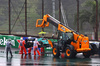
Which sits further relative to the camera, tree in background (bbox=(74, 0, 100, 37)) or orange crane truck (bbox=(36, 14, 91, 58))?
tree in background (bbox=(74, 0, 100, 37))

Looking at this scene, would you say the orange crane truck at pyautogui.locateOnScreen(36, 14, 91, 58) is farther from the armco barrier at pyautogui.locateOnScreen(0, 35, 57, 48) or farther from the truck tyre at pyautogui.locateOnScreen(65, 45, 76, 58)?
the armco barrier at pyautogui.locateOnScreen(0, 35, 57, 48)

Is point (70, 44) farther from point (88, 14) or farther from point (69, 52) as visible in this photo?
point (88, 14)

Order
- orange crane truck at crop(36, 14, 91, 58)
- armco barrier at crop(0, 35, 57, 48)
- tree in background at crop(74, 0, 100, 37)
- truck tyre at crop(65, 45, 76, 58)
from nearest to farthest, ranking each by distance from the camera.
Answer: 1. truck tyre at crop(65, 45, 76, 58)
2. orange crane truck at crop(36, 14, 91, 58)
3. armco barrier at crop(0, 35, 57, 48)
4. tree in background at crop(74, 0, 100, 37)

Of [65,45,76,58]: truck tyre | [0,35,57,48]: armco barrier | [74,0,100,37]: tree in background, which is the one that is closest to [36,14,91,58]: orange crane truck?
[65,45,76,58]: truck tyre

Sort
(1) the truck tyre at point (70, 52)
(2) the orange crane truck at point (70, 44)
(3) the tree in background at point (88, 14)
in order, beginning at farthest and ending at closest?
1. (3) the tree in background at point (88, 14)
2. (2) the orange crane truck at point (70, 44)
3. (1) the truck tyre at point (70, 52)

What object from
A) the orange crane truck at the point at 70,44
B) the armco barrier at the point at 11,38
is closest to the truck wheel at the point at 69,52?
the orange crane truck at the point at 70,44

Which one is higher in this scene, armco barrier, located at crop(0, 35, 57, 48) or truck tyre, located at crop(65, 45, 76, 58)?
armco barrier, located at crop(0, 35, 57, 48)

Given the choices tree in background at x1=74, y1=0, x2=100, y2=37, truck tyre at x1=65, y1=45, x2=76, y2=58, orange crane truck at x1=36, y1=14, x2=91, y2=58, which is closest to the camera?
truck tyre at x1=65, y1=45, x2=76, y2=58

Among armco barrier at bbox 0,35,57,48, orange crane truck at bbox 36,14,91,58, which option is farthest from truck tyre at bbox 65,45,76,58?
armco barrier at bbox 0,35,57,48

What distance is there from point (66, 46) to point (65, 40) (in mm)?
493

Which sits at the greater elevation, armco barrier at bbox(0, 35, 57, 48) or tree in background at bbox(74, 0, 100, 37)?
tree in background at bbox(74, 0, 100, 37)

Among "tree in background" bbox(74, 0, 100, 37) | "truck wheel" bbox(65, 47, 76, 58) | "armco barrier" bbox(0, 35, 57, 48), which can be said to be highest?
"tree in background" bbox(74, 0, 100, 37)

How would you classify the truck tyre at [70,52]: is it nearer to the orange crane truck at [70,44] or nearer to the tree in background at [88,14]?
the orange crane truck at [70,44]

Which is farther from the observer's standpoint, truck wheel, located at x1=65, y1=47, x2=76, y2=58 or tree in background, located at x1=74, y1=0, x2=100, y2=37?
tree in background, located at x1=74, y1=0, x2=100, y2=37
